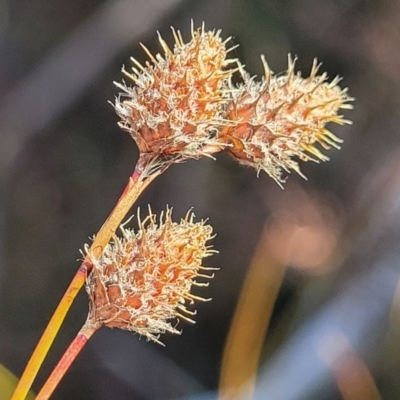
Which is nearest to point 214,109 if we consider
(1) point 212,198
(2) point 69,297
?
(2) point 69,297

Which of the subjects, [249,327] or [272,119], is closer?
[272,119]

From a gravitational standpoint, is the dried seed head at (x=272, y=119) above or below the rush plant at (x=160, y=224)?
above

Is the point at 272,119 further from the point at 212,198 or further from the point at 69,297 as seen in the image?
the point at 212,198

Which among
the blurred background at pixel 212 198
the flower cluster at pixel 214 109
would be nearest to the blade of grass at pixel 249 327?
the blurred background at pixel 212 198

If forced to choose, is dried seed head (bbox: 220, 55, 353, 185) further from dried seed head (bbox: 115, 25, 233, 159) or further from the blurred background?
the blurred background

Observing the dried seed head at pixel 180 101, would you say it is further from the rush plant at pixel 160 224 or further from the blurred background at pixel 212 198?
the blurred background at pixel 212 198

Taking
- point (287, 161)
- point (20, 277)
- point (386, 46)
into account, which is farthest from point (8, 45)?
point (287, 161)
